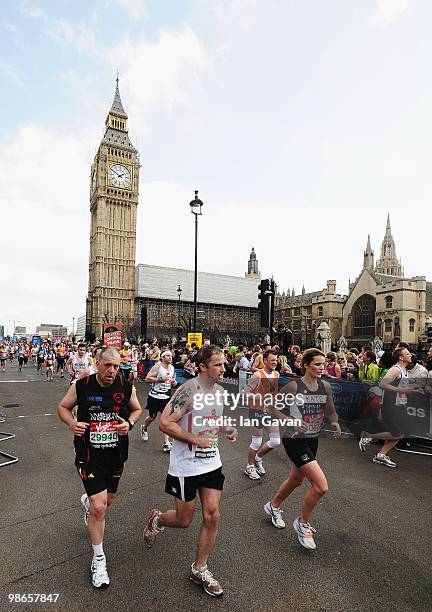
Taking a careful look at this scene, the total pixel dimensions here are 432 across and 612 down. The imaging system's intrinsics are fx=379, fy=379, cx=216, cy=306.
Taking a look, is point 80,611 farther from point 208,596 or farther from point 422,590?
point 422,590

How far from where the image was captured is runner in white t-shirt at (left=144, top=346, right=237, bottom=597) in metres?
3.10

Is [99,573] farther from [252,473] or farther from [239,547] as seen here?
[252,473]

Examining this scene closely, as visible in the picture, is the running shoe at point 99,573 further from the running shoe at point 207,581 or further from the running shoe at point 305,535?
the running shoe at point 305,535

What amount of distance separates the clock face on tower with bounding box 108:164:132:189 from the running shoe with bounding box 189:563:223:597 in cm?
8867

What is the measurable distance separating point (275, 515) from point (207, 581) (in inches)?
→ 54.4

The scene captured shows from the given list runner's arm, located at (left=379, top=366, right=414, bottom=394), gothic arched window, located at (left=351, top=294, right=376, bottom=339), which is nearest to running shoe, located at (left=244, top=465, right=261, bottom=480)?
runner's arm, located at (left=379, top=366, right=414, bottom=394)

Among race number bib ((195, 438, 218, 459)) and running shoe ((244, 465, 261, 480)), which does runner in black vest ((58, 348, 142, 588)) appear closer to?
race number bib ((195, 438, 218, 459))

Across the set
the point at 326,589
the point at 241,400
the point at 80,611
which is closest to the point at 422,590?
the point at 326,589

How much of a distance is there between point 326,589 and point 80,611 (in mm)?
1930

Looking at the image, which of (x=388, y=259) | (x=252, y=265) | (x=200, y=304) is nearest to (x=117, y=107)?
(x=200, y=304)

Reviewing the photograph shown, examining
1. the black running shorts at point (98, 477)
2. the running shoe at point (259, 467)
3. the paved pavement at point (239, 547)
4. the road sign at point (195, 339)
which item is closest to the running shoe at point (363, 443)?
the paved pavement at point (239, 547)

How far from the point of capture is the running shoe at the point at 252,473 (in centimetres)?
560

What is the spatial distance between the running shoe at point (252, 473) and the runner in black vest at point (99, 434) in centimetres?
272

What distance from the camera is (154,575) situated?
3.24 metres
